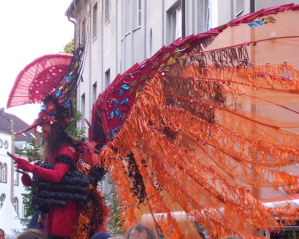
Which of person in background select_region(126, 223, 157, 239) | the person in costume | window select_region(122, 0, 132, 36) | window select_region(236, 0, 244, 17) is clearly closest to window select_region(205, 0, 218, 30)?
window select_region(236, 0, 244, 17)

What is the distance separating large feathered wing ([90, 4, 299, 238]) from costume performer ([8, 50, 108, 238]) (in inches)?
19.2

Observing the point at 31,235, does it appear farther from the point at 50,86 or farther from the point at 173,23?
the point at 173,23

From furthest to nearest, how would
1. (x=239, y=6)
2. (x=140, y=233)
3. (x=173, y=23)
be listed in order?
(x=173, y=23)
(x=239, y=6)
(x=140, y=233)

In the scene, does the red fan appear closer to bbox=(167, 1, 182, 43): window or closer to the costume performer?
the costume performer

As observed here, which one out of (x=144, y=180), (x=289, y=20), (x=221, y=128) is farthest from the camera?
(x=144, y=180)

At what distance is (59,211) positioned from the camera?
15.1ft

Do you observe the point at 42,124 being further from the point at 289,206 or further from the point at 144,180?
the point at 289,206

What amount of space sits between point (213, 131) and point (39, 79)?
1576mm

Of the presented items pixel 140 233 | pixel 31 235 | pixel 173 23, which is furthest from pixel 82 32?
pixel 173 23

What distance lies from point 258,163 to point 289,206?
0.32 meters

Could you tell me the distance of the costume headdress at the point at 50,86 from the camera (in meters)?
4.64

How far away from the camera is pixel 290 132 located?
3621 mm

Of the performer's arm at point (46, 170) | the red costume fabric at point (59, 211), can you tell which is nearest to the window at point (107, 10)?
the red costume fabric at point (59, 211)

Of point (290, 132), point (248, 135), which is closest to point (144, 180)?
point (248, 135)
